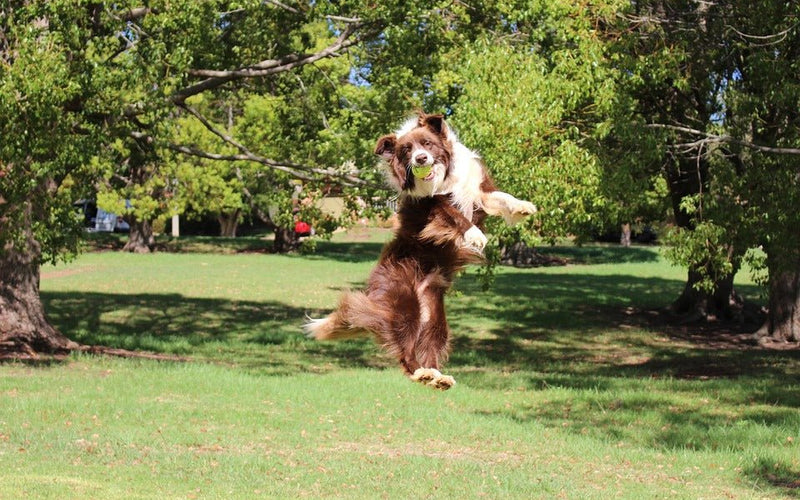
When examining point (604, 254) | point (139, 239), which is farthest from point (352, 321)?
point (604, 254)

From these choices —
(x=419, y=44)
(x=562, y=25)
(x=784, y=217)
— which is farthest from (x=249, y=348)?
(x=784, y=217)

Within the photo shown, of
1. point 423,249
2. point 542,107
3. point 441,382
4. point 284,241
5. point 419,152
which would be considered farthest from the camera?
point 284,241

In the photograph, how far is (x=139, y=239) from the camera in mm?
53969

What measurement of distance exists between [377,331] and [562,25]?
1417 centimetres

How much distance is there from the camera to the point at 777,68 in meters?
18.2

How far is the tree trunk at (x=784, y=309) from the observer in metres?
24.8

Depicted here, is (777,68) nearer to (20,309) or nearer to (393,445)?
(393,445)

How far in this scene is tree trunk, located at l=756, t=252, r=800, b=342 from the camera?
24828mm

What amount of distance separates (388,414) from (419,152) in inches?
416

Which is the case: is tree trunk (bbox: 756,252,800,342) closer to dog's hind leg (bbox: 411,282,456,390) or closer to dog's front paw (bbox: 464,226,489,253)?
dog's hind leg (bbox: 411,282,456,390)

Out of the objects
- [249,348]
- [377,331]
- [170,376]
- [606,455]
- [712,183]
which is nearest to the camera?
[377,331]

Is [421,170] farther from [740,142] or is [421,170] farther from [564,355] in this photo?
[564,355]

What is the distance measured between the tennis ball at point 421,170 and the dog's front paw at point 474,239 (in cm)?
37

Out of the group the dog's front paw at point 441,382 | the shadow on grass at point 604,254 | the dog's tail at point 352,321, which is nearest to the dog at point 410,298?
the dog's tail at point 352,321
